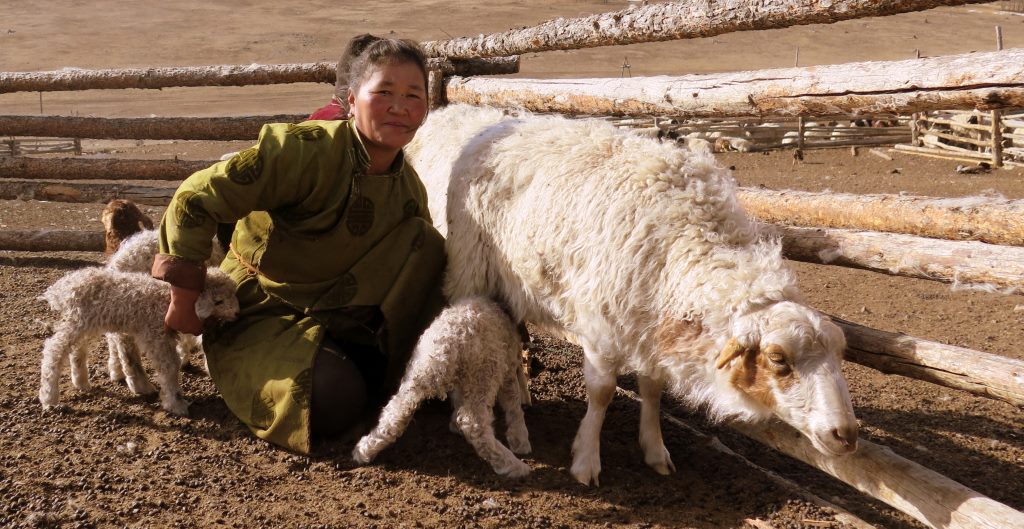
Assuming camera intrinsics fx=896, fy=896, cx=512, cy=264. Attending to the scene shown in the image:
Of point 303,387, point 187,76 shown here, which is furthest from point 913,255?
point 187,76

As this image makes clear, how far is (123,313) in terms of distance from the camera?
12.7ft

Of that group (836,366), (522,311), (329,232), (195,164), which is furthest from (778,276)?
(195,164)

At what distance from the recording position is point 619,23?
15.0ft

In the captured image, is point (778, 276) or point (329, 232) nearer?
point (778, 276)

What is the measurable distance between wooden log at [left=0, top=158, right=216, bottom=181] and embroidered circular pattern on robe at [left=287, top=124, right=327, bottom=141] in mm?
4921

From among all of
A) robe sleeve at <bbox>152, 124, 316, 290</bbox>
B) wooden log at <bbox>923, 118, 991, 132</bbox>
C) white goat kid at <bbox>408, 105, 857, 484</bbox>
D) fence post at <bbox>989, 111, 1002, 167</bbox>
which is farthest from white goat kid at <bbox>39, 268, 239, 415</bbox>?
wooden log at <bbox>923, 118, 991, 132</bbox>

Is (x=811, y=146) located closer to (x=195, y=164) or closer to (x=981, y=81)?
(x=195, y=164)

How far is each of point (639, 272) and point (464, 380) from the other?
2.76ft

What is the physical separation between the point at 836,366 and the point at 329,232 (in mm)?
2045

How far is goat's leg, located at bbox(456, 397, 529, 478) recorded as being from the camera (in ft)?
11.5

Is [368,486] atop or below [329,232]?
below

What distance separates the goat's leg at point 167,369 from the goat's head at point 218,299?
10.5 inches

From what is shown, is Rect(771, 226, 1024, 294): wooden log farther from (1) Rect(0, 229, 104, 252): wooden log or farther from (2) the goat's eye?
(1) Rect(0, 229, 104, 252): wooden log

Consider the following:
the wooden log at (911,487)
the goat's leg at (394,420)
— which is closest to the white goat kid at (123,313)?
the goat's leg at (394,420)
